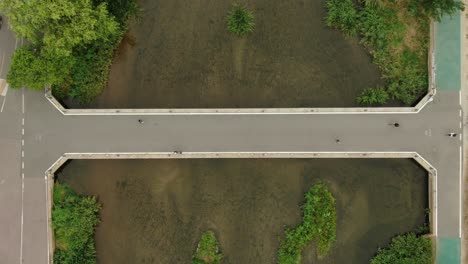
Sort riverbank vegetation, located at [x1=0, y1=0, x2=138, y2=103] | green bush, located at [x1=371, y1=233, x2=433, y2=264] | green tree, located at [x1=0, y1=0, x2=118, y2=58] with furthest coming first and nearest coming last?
1. green bush, located at [x1=371, y1=233, x2=433, y2=264]
2. riverbank vegetation, located at [x1=0, y1=0, x2=138, y2=103]
3. green tree, located at [x1=0, y1=0, x2=118, y2=58]

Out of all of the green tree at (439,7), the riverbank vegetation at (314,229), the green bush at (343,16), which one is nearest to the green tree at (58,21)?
the green bush at (343,16)

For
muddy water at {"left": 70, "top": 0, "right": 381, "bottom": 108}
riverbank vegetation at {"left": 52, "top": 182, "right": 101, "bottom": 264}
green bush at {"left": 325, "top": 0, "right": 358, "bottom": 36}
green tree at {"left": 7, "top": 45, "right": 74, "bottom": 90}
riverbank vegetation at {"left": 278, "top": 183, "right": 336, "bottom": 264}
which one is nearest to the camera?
green tree at {"left": 7, "top": 45, "right": 74, "bottom": 90}

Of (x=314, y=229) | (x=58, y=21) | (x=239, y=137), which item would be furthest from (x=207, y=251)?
(x=58, y=21)

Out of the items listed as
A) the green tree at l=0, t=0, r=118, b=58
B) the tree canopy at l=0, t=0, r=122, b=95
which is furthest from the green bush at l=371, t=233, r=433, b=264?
the green tree at l=0, t=0, r=118, b=58

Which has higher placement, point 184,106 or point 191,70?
point 191,70

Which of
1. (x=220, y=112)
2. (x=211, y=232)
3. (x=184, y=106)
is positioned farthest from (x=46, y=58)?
(x=211, y=232)

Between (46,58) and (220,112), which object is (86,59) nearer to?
(46,58)

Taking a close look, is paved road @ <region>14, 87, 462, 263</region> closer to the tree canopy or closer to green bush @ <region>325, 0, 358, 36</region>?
the tree canopy
